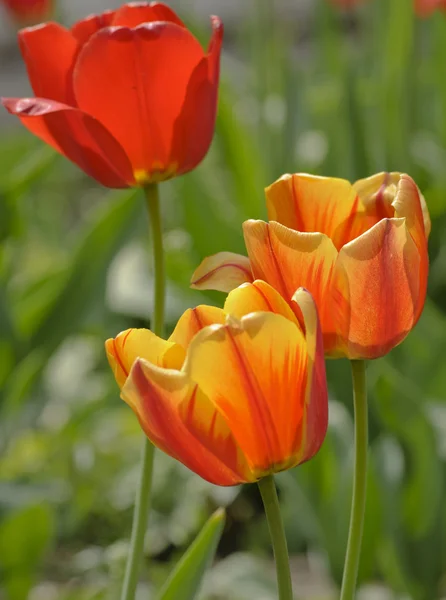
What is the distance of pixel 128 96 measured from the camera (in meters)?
0.65

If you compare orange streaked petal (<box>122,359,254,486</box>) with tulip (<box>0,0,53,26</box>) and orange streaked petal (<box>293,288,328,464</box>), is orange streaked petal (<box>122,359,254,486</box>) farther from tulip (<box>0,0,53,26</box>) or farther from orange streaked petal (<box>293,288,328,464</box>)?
tulip (<box>0,0,53,26</box>)

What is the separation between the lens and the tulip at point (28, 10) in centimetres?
229

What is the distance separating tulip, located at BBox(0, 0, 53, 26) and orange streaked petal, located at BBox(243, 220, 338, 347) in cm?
192

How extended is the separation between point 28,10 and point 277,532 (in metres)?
2.05

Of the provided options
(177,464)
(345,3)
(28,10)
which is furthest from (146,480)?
(345,3)

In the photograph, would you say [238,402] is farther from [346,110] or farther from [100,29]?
[346,110]

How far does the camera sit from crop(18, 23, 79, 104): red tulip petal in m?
0.66

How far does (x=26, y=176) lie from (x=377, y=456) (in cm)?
58

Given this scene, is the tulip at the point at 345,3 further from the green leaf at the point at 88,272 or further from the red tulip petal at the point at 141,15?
the red tulip petal at the point at 141,15

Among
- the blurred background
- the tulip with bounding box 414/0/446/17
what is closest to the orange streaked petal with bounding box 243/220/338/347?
the blurred background

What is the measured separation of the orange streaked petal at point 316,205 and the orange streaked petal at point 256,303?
0.09 metres

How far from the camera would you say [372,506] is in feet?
3.74

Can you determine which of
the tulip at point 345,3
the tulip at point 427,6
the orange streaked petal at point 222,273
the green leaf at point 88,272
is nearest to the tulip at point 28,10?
the tulip at point 345,3

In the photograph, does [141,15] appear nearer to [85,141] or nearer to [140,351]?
[85,141]
